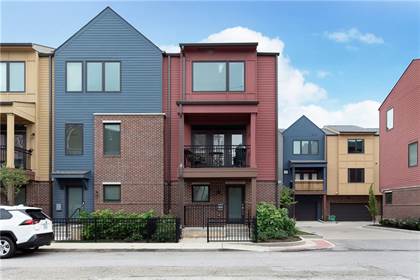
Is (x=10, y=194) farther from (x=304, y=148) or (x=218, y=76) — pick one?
(x=304, y=148)

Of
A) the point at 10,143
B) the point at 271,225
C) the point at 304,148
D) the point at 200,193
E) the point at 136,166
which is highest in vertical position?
the point at 304,148

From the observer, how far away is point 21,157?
82.8 feet

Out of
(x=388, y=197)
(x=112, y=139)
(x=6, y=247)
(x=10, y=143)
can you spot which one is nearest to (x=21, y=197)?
(x=10, y=143)

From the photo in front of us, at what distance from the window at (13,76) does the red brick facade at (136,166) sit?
17.1ft

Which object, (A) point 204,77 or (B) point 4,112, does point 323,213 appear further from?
(B) point 4,112

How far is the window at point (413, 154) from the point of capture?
30.9 m

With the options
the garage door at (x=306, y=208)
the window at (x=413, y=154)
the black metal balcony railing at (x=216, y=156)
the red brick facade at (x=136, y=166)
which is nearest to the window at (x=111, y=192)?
the red brick facade at (x=136, y=166)

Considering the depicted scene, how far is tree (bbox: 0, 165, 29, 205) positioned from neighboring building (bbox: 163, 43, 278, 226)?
7.31 m

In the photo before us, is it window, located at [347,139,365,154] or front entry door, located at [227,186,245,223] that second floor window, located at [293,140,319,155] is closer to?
window, located at [347,139,365,154]

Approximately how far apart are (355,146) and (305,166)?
5.85 metres

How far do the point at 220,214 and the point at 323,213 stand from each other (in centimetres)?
2888

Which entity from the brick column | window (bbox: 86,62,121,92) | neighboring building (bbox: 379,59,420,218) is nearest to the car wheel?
the brick column

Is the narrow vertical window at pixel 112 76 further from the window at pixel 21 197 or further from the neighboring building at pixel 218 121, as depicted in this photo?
the window at pixel 21 197

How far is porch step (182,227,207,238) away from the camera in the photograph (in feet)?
69.3
